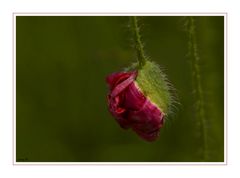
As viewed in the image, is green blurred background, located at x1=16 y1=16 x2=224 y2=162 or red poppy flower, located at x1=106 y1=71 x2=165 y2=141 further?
green blurred background, located at x1=16 y1=16 x2=224 y2=162

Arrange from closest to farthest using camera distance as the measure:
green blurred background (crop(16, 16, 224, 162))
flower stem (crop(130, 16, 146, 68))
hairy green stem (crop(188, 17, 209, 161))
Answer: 1. flower stem (crop(130, 16, 146, 68))
2. hairy green stem (crop(188, 17, 209, 161))
3. green blurred background (crop(16, 16, 224, 162))

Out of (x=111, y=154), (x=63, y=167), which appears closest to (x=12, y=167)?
(x=63, y=167)

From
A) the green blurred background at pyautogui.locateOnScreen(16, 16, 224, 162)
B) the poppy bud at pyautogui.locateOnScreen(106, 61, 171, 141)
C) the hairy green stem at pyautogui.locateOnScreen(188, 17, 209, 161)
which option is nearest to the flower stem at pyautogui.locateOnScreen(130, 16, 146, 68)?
the poppy bud at pyautogui.locateOnScreen(106, 61, 171, 141)

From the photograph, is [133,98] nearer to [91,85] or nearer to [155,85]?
[155,85]

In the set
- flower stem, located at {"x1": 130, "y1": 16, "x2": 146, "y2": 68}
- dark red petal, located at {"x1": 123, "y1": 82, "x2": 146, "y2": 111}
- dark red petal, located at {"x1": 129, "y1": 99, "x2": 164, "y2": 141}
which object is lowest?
dark red petal, located at {"x1": 129, "y1": 99, "x2": 164, "y2": 141}

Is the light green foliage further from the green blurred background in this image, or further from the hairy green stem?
the green blurred background

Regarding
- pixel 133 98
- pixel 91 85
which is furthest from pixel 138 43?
pixel 91 85
